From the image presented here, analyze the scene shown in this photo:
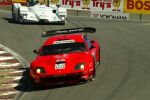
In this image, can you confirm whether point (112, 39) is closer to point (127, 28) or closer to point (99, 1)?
point (127, 28)

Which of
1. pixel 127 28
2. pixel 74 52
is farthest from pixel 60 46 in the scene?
pixel 127 28

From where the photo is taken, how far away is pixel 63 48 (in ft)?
49.7

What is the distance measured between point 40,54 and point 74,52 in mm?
1065

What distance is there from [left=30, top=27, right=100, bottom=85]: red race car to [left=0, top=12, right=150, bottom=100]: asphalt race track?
11.4 inches

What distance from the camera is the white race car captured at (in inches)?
1051

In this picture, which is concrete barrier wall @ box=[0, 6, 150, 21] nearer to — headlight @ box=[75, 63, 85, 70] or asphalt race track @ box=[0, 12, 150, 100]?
asphalt race track @ box=[0, 12, 150, 100]

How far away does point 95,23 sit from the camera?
28250mm

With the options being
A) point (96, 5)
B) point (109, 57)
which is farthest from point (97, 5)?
point (109, 57)

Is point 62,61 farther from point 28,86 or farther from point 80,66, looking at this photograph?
point 28,86

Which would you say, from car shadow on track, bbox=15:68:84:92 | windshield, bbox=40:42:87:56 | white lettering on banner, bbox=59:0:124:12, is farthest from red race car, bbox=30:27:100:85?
white lettering on banner, bbox=59:0:124:12

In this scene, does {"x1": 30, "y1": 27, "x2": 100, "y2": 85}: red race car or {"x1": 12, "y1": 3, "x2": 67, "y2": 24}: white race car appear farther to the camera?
{"x1": 12, "y1": 3, "x2": 67, "y2": 24}: white race car

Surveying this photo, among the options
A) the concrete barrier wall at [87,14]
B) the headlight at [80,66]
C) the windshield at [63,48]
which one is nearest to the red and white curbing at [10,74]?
the windshield at [63,48]

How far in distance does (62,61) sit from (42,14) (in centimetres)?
1300

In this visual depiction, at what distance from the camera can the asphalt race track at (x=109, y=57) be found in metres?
13.0
